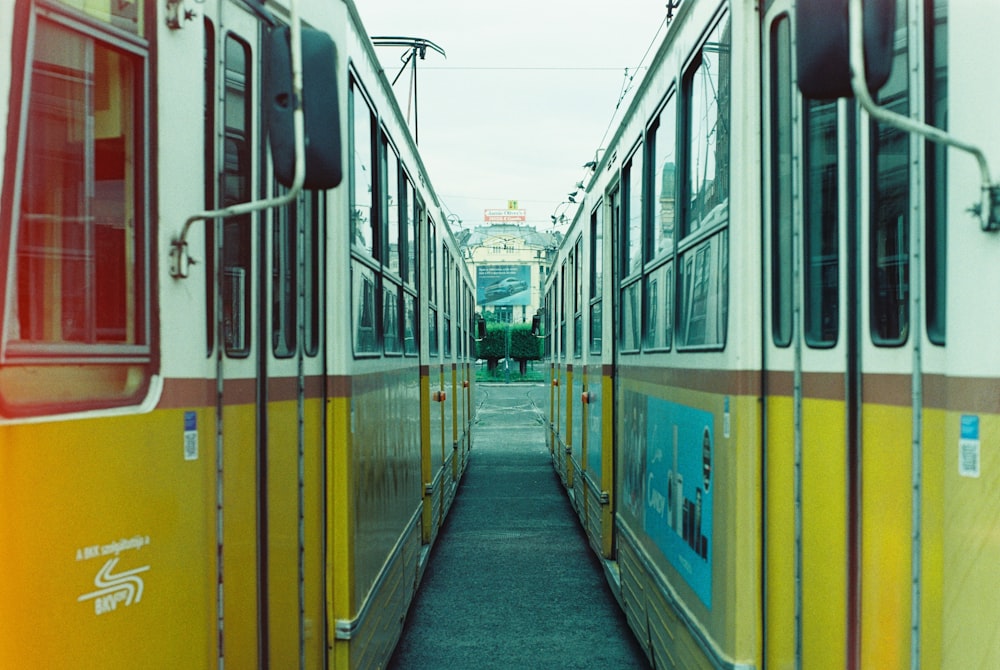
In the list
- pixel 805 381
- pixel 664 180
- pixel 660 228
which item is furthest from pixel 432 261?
pixel 805 381

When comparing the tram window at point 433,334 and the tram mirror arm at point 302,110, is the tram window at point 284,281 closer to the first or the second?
the tram mirror arm at point 302,110

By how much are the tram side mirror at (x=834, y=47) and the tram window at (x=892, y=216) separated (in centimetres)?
48

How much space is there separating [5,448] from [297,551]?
62.6 inches

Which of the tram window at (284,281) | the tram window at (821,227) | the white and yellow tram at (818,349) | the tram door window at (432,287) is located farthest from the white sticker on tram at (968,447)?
the tram door window at (432,287)

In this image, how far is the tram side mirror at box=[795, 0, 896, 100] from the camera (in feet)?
6.50

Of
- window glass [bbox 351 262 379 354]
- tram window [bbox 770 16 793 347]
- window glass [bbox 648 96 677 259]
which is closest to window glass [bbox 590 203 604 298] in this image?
window glass [bbox 648 96 677 259]

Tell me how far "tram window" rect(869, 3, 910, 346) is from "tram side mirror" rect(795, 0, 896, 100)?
478 millimetres

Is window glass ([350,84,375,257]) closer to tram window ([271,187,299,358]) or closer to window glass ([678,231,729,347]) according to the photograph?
tram window ([271,187,299,358])

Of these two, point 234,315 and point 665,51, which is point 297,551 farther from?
point 665,51

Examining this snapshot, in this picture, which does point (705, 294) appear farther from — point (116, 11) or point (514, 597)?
point (514, 597)

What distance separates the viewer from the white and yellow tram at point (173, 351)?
2.05m

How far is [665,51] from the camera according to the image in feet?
15.2

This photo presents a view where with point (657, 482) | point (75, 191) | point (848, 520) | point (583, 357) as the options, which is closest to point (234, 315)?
point (75, 191)

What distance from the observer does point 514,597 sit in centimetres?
688
